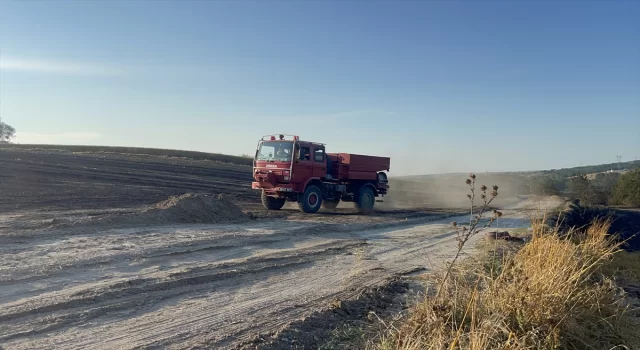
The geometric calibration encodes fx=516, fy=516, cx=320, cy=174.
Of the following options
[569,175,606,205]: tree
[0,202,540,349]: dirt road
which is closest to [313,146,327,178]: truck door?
[0,202,540,349]: dirt road

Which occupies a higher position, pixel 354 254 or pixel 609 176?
pixel 609 176

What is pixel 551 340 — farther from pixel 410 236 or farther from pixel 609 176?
pixel 609 176

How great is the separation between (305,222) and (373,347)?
9755mm

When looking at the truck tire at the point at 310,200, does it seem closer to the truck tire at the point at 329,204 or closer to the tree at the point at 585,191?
the truck tire at the point at 329,204

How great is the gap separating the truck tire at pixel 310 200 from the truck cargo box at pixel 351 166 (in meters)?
1.56

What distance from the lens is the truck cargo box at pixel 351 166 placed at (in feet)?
64.4

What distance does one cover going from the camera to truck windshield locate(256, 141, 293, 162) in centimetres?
1751

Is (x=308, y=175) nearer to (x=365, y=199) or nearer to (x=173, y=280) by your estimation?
(x=365, y=199)

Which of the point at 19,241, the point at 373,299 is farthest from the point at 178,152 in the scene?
the point at 373,299

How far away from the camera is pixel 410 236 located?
13555 mm

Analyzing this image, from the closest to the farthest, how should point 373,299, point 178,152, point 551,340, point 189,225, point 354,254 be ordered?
point 551,340
point 373,299
point 354,254
point 189,225
point 178,152

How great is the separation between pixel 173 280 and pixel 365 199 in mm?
13816

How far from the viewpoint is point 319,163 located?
60.2 feet

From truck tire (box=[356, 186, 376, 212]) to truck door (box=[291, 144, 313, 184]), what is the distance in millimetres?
3050
